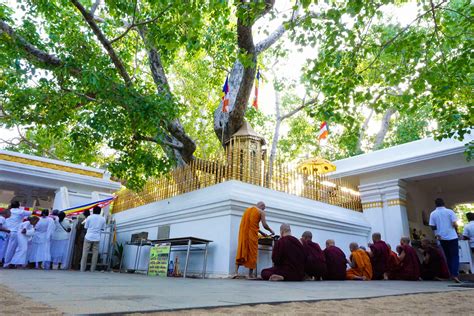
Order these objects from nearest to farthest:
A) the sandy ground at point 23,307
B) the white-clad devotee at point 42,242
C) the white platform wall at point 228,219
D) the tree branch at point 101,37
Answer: the sandy ground at point 23,307
the white platform wall at point 228,219
the tree branch at point 101,37
the white-clad devotee at point 42,242

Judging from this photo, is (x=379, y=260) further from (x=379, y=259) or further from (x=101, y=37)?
(x=101, y=37)

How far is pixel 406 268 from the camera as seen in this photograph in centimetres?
752

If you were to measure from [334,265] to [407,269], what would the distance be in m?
1.86

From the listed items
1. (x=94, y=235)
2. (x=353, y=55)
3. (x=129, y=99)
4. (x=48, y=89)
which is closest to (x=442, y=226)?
(x=353, y=55)

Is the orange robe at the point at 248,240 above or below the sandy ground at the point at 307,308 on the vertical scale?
above

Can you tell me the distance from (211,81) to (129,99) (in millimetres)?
6924

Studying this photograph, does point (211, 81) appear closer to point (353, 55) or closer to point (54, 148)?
point (353, 55)

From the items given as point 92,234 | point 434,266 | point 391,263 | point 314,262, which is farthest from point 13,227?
point 434,266

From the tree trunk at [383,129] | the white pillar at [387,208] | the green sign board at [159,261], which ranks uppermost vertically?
the tree trunk at [383,129]

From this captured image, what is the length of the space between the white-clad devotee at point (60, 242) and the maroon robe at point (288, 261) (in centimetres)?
580

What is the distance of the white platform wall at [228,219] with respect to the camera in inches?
262

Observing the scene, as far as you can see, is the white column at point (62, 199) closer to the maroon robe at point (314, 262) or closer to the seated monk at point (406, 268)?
the maroon robe at point (314, 262)

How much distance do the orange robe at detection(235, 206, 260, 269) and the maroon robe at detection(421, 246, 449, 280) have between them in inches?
171

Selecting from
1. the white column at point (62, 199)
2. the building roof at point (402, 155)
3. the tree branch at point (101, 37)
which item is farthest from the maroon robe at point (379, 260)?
the white column at point (62, 199)
